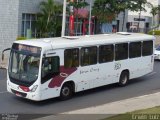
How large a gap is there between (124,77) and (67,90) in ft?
15.0

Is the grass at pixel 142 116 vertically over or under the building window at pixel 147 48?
under

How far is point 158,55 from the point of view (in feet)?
111

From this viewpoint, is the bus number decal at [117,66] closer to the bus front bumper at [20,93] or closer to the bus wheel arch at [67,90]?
the bus wheel arch at [67,90]

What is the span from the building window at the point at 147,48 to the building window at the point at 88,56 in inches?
174

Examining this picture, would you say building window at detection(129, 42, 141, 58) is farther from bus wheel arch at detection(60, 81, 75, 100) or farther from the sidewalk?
bus wheel arch at detection(60, 81, 75, 100)

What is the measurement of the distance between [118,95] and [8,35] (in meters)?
16.7

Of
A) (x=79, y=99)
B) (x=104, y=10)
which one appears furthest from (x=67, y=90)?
(x=104, y=10)

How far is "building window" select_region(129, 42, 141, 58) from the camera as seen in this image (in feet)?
71.7

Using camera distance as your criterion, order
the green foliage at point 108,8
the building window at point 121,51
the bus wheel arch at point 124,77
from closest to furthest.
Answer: the building window at point 121,51
the bus wheel arch at point 124,77
the green foliage at point 108,8

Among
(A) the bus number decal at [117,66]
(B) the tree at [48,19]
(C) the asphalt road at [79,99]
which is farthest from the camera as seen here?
(B) the tree at [48,19]

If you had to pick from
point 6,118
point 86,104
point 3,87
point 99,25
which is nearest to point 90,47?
point 86,104

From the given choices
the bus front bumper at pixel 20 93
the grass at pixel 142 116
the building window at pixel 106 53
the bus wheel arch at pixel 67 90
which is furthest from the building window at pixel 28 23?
the grass at pixel 142 116

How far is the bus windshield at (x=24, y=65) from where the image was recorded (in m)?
16.7

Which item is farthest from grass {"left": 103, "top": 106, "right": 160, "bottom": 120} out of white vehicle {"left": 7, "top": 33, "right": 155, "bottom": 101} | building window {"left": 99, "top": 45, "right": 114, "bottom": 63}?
building window {"left": 99, "top": 45, "right": 114, "bottom": 63}
